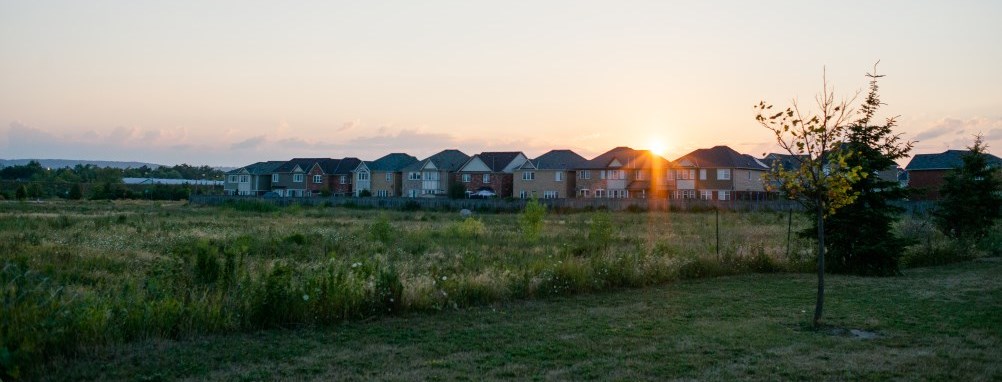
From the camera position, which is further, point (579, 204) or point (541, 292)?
point (579, 204)

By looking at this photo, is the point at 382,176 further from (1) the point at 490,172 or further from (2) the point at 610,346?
(2) the point at 610,346

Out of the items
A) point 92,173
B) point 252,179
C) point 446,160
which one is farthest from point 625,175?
point 92,173

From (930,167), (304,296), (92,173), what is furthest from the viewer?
(92,173)

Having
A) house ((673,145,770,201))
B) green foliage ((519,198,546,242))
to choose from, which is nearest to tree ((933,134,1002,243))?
green foliage ((519,198,546,242))

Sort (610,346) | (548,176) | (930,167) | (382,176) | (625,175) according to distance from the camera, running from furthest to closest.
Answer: (382,176), (548,176), (625,175), (930,167), (610,346)

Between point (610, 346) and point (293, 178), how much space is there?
3432 inches

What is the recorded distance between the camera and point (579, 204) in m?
55.8

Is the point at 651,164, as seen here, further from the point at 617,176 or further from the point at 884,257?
the point at 884,257

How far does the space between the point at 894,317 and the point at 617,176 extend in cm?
6074

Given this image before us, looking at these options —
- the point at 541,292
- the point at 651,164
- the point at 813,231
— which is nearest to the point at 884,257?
the point at 813,231

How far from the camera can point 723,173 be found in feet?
219

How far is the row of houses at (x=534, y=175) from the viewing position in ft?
222

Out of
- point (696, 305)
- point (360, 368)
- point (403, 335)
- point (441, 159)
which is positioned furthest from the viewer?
point (441, 159)

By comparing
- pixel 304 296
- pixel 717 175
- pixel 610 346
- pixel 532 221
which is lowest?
pixel 610 346
